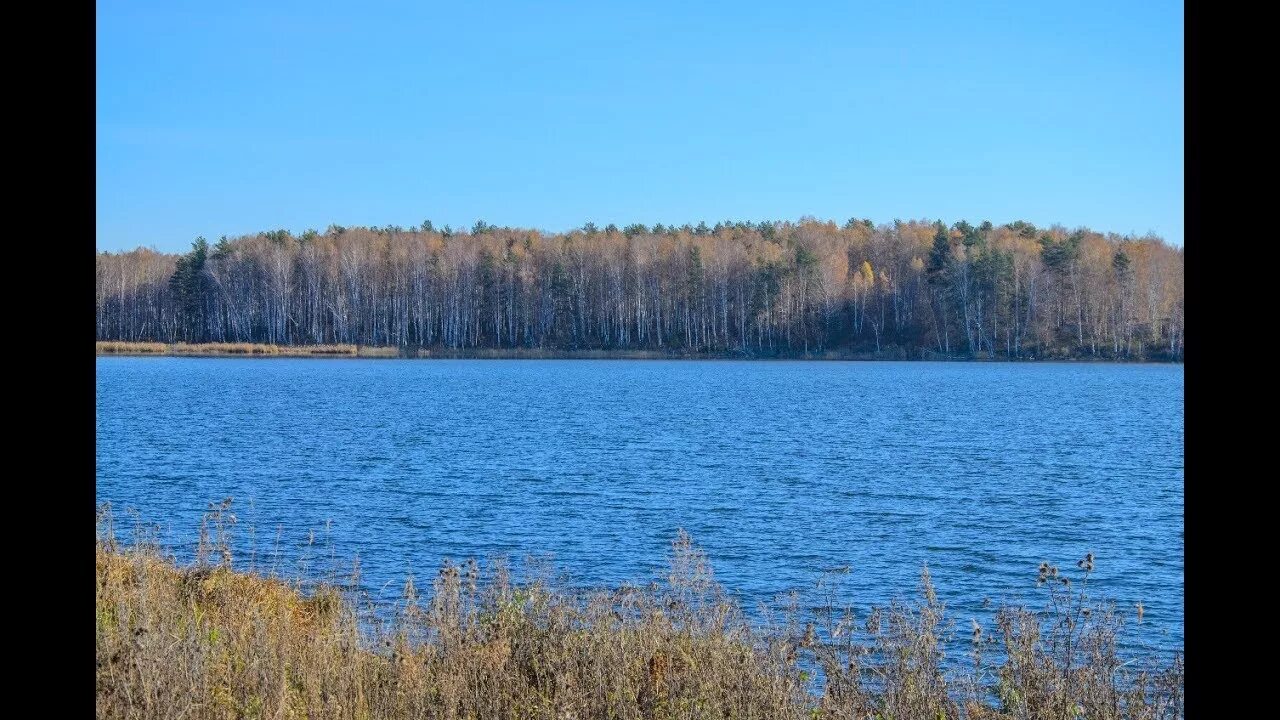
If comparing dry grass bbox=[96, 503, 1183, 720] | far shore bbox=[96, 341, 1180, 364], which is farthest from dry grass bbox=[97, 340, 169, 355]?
dry grass bbox=[96, 503, 1183, 720]

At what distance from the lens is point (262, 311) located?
10419 centimetres

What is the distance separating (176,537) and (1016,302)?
84401mm

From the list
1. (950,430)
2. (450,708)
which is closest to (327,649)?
(450,708)

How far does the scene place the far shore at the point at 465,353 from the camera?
9675 cm

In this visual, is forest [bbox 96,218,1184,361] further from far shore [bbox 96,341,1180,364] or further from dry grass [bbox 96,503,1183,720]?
dry grass [bbox 96,503,1183,720]

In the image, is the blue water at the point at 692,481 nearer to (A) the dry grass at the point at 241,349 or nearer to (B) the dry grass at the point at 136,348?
(A) the dry grass at the point at 241,349

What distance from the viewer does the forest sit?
9038 centimetres

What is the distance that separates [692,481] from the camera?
26.7m

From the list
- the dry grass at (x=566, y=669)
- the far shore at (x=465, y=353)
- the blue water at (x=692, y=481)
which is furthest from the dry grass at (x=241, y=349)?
the dry grass at (x=566, y=669)

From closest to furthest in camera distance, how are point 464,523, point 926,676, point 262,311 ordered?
point 926,676 < point 464,523 < point 262,311

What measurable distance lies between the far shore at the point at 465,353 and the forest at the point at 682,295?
35 centimetres

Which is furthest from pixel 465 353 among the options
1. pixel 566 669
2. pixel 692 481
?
pixel 566 669
